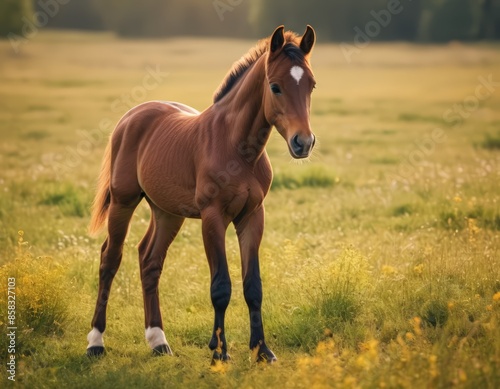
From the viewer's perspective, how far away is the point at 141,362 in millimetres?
6344

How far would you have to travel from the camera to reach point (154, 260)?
6.98 metres

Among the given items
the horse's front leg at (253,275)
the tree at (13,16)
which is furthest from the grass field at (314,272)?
the tree at (13,16)

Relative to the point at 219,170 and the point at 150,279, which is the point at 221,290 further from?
the point at 150,279

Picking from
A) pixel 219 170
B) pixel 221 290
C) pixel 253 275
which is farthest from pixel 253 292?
pixel 219 170

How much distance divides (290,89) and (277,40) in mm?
402

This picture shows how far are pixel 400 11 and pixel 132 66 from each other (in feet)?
60.5

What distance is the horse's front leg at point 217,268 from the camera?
19.4 feet

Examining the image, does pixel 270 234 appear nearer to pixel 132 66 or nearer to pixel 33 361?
pixel 33 361

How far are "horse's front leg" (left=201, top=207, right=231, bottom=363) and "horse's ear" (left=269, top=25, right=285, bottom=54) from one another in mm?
1313

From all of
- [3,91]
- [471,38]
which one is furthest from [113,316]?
[471,38]

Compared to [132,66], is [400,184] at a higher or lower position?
higher

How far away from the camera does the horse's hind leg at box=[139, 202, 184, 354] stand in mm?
6730

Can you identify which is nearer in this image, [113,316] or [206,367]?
[206,367]

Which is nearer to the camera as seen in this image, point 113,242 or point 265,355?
point 265,355
